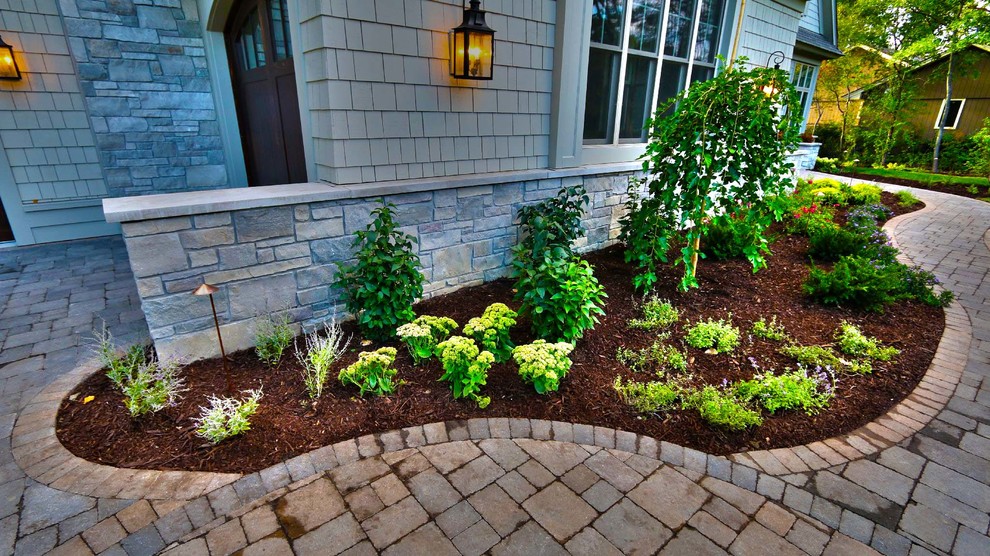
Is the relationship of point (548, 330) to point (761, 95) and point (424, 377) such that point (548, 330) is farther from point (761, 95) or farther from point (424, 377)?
point (761, 95)

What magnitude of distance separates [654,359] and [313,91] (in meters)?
2.97

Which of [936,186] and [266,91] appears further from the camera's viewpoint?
[936,186]

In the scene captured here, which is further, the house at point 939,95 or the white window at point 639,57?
the house at point 939,95

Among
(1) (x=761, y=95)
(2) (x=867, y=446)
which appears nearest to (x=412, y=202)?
(1) (x=761, y=95)

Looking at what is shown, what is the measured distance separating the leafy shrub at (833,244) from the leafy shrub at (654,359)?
2928mm

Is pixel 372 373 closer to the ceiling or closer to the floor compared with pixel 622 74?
closer to the floor

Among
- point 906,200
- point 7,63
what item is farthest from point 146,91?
point 906,200

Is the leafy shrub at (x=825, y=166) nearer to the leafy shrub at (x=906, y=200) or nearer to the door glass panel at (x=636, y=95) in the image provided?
the leafy shrub at (x=906, y=200)

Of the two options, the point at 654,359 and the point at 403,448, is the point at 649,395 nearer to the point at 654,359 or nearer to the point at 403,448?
the point at 654,359

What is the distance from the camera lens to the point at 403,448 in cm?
225

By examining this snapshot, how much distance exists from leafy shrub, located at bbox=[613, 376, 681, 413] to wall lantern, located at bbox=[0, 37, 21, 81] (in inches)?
244

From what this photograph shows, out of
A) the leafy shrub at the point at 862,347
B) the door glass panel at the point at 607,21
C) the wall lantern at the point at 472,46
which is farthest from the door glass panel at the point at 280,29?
the leafy shrub at the point at 862,347

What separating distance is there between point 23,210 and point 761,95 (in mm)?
7230

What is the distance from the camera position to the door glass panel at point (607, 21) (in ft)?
13.9
